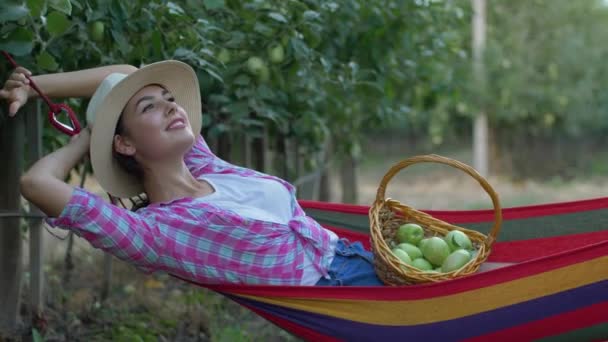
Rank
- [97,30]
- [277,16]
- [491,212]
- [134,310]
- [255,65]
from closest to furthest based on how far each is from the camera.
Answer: [97,30]
[491,212]
[277,16]
[255,65]
[134,310]

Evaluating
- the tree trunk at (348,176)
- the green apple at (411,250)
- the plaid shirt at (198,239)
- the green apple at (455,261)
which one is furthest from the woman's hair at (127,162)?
→ the tree trunk at (348,176)

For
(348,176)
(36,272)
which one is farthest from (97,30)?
(348,176)

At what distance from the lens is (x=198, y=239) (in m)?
2.11

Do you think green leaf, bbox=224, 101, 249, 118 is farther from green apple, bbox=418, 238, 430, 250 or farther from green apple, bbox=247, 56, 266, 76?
green apple, bbox=418, 238, 430, 250

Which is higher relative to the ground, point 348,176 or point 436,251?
point 436,251

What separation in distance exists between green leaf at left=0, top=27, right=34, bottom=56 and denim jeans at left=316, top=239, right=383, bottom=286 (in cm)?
96

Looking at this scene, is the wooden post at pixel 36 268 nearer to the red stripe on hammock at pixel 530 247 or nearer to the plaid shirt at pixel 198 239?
the plaid shirt at pixel 198 239

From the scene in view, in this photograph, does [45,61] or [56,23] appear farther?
[45,61]

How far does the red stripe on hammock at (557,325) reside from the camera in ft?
6.32

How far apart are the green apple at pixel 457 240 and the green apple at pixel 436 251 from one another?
0.05m

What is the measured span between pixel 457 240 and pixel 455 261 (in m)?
0.15

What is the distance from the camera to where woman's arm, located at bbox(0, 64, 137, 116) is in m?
2.14

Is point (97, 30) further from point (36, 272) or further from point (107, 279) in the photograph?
point (107, 279)

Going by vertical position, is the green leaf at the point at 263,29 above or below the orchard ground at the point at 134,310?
above
